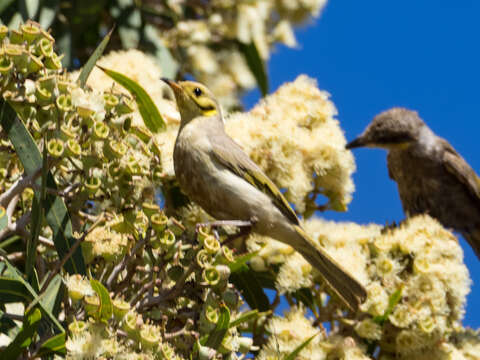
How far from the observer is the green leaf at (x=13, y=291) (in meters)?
2.31

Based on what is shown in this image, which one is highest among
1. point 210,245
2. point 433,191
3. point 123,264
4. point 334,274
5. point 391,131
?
point 391,131

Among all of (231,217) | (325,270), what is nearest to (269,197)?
(231,217)

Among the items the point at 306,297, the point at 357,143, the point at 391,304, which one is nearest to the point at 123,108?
the point at 306,297

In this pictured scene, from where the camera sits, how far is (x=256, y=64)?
5770 millimetres

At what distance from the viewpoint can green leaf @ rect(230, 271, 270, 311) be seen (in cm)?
340

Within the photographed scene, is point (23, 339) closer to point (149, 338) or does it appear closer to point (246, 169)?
point (149, 338)

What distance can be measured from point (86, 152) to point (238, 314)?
677mm

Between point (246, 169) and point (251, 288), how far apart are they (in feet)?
1.90

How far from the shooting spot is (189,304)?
8.47 ft

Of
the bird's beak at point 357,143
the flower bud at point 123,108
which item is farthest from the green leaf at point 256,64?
the flower bud at point 123,108

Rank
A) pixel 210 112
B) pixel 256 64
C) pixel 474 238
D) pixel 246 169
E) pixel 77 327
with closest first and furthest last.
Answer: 1. pixel 77 327
2. pixel 246 169
3. pixel 210 112
4. pixel 474 238
5. pixel 256 64

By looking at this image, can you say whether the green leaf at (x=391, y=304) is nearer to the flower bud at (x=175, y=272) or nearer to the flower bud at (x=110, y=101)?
the flower bud at (x=175, y=272)

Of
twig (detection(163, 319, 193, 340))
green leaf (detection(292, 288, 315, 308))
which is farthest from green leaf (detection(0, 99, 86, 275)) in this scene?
green leaf (detection(292, 288, 315, 308))

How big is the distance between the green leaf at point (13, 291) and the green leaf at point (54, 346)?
172 mm
